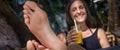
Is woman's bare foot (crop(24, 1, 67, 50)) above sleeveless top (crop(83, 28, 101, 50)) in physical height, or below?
above

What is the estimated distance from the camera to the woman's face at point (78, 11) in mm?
1302

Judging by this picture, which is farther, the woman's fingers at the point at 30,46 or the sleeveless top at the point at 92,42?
the sleeveless top at the point at 92,42

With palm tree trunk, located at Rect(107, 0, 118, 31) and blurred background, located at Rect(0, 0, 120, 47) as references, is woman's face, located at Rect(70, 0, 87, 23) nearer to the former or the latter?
blurred background, located at Rect(0, 0, 120, 47)

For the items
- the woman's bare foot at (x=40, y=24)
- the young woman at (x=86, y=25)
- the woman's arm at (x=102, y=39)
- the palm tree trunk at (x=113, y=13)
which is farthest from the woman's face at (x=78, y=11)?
the palm tree trunk at (x=113, y=13)

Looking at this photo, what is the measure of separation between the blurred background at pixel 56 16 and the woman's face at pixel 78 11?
0.48 feet

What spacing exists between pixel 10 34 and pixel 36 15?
0.34 meters

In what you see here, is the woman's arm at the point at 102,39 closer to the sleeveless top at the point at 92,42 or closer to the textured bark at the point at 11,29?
the sleeveless top at the point at 92,42

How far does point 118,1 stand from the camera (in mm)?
2447

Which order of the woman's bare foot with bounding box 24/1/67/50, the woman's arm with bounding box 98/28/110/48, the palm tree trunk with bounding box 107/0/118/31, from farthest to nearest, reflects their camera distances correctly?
the palm tree trunk with bounding box 107/0/118/31, the woman's arm with bounding box 98/28/110/48, the woman's bare foot with bounding box 24/1/67/50

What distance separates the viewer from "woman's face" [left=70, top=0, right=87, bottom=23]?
130 cm

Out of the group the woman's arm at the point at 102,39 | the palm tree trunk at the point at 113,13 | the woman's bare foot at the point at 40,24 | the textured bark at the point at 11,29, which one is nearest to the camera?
the woman's bare foot at the point at 40,24

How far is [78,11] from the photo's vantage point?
129cm

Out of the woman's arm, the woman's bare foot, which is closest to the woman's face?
the woman's arm

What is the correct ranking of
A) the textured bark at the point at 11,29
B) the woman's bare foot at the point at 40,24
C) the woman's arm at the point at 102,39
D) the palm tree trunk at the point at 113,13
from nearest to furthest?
the woman's bare foot at the point at 40,24 < the textured bark at the point at 11,29 < the woman's arm at the point at 102,39 < the palm tree trunk at the point at 113,13
